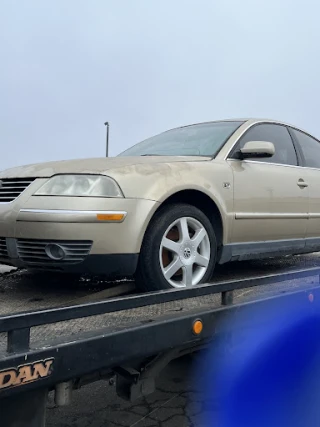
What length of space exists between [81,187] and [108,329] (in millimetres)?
892

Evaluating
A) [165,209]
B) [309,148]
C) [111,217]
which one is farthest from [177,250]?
[309,148]

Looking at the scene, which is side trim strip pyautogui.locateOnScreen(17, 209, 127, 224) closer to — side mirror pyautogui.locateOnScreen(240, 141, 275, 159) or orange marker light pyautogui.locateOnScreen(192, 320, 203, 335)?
orange marker light pyautogui.locateOnScreen(192, 320, 203, 335)

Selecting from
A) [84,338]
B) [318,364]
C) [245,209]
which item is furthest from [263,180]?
[84,338]

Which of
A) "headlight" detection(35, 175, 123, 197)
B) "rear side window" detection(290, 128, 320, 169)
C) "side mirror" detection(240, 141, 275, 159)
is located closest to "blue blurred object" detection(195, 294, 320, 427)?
"headlight" detection(35, 175, 123, 197)

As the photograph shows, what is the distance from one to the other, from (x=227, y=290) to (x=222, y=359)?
408 mm

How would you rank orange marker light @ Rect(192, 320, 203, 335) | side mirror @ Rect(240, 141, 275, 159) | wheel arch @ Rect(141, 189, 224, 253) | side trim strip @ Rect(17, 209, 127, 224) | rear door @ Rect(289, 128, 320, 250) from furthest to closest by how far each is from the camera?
1. rear door @ Rect(289, 128, 320, 250)
2. side mirror @ Rect(240, 141, 275, 159)
3. wheel arch @ Rect(141, 189, 224, 253)
4. side trim strip @ Rect(17, 209, 127, 224)
5. orange marker light @ Rect(192, 320, 203, 335)

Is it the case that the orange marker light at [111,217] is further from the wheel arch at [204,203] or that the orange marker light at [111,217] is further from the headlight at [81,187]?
the wheel arch at [204,203]

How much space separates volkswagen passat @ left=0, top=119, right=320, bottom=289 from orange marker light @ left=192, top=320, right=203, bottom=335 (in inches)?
21.3

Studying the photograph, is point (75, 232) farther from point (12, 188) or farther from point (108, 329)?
point (108, 329)

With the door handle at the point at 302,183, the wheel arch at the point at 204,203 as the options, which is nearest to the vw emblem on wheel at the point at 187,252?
the wheel arch at the point at 204,203

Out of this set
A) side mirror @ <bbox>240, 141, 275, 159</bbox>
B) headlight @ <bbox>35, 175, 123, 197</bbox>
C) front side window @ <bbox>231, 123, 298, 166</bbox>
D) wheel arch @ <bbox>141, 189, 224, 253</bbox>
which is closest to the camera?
headlight @ <bbox>35, 175, 123, 197</bbox>

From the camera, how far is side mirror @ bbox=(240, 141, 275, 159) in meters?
2.92

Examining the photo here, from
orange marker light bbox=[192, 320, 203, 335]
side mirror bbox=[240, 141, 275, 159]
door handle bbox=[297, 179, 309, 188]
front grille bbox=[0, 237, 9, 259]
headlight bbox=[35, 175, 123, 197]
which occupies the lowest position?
orange marker light bbox=[192, 320, 203, 335]

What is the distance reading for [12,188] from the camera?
2.45 meters
